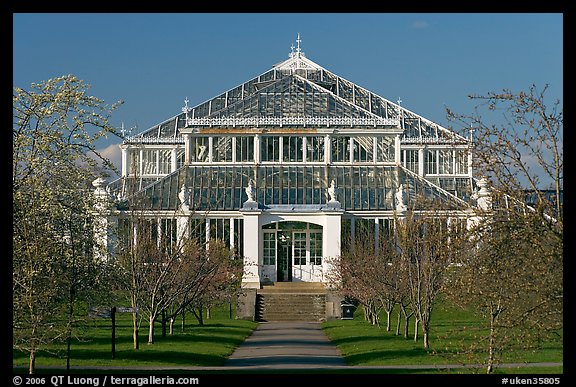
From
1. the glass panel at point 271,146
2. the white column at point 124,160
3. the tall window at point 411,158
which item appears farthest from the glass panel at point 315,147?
the white column at point 124,160

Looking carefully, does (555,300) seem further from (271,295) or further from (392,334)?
(271,295)

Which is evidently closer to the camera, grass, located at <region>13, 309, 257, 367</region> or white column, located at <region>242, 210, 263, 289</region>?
grass, located at <region>13, 309, 257, 367</region>

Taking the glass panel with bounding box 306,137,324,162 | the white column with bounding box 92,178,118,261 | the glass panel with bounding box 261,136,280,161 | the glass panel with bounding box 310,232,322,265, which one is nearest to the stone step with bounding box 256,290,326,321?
the glass panel with bounding box 310,232,322,265

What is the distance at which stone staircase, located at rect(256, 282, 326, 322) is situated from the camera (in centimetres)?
5219

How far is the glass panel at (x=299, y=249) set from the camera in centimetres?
5997

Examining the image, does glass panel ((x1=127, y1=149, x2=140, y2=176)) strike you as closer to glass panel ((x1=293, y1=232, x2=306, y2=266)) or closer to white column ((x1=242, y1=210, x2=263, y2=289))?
white column ((x1=242, y1=210, x2=263, y2=289))

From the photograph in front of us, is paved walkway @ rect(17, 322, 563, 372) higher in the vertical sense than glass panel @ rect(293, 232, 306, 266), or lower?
lower

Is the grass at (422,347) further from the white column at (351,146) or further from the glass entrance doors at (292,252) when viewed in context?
the white column at (351,146)

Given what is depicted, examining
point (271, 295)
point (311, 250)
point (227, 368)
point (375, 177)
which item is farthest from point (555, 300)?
point (375, 177)

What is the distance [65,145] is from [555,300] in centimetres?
1309

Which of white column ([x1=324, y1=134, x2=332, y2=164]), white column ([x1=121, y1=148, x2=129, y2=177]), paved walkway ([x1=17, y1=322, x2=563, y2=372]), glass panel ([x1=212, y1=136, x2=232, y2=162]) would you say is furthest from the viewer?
white column ([x1=121, y1=148, x2=129, y2=177])

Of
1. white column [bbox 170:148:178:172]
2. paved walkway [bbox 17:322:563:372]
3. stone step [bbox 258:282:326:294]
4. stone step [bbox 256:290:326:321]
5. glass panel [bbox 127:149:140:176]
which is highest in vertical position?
white column [bbox 170:148:178:172]

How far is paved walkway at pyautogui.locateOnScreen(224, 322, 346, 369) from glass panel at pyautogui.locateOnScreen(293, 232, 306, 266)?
13247mm
